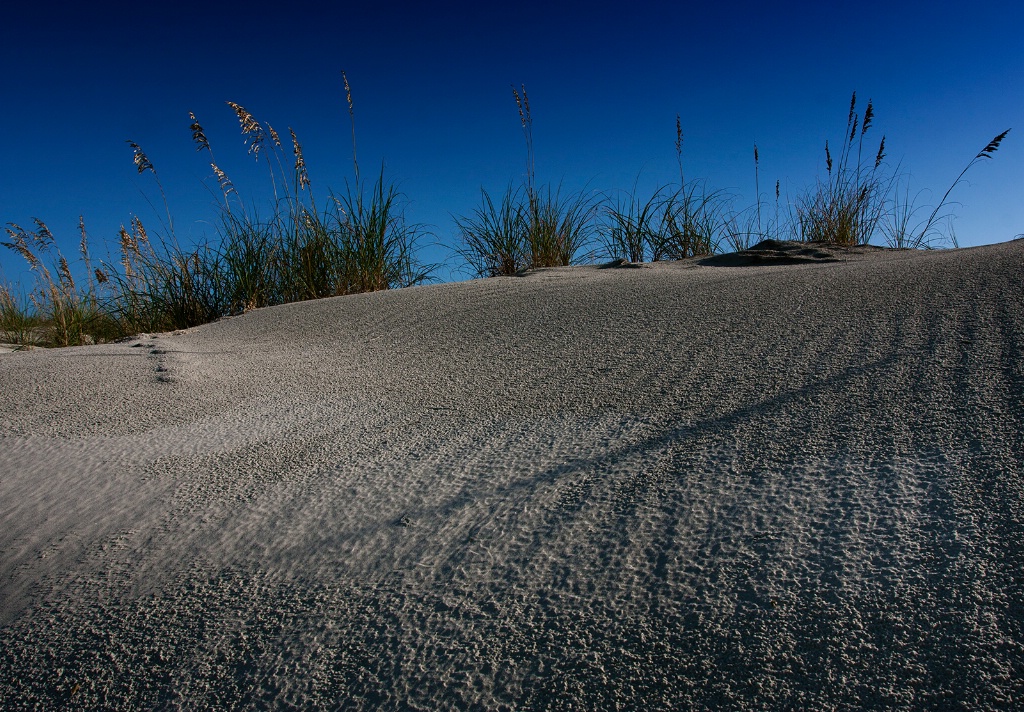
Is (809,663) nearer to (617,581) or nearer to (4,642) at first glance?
(617,581)

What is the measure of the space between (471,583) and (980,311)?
115cm

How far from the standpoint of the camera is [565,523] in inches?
33.9

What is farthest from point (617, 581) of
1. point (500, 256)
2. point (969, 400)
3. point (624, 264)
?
point (500, 256)

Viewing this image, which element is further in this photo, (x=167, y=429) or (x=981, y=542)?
(x=167, y=429)

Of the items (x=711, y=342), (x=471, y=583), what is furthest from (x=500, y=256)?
(x=471, y=583)

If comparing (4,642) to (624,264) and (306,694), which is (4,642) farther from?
(624,264)

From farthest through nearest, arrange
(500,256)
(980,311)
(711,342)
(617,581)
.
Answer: (500,256) → (711,342) → (980,311) → (617,581)

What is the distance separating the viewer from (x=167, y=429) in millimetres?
1352

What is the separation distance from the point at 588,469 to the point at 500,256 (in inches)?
134

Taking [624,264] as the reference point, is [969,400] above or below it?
below

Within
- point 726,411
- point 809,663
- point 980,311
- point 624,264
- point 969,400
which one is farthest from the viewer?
point 624,264

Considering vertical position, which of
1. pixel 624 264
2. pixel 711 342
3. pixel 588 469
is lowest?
pixel 588 469

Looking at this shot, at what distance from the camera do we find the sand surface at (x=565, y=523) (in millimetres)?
645

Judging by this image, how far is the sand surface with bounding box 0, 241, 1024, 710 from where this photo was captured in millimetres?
645
